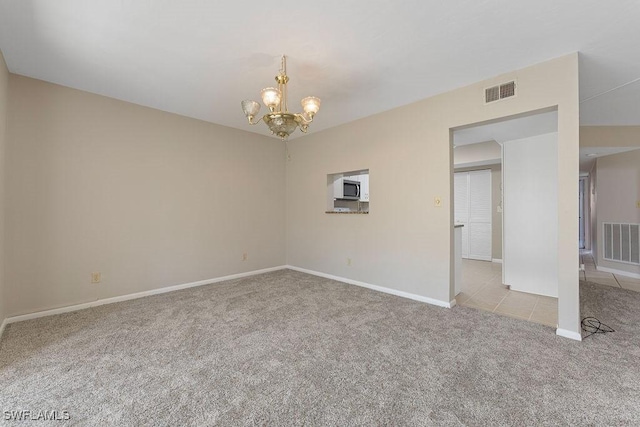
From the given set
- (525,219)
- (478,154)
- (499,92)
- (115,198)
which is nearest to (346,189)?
(478,154)

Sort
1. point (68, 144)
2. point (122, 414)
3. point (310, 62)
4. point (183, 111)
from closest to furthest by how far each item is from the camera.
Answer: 1. point (122, 414)
2. point (310, 62)
3. point (68, 144)
4. point (183, 111)

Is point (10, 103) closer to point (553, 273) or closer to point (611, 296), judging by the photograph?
point (553, 273)

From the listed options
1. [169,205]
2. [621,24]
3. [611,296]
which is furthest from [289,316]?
[611,296]

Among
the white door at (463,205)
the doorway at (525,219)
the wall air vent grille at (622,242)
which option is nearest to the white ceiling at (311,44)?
the doorway at (525,219)

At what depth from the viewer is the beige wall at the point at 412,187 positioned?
236cm

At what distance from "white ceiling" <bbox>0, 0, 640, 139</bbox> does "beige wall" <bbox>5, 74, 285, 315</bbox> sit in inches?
17.5

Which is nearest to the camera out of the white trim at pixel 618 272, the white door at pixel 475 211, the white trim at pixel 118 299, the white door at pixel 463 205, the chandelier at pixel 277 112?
the chandelier at pixel 277 112

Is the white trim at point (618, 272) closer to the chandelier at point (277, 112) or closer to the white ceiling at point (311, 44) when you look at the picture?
the white ceiling at point (311, 44)

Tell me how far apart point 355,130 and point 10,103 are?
3.92 meters

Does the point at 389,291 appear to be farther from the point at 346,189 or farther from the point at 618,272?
the point at 618,272

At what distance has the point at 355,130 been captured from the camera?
13.4 ft

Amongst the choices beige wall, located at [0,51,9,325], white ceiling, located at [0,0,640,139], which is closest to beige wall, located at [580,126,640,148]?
white ceiling, located at [0,0,640,139]

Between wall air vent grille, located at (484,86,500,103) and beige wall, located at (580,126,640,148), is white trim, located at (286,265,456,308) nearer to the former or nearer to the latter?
wall air vent grille, located at (484,86,500,103)

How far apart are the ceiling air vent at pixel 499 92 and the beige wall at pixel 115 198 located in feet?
11.5
